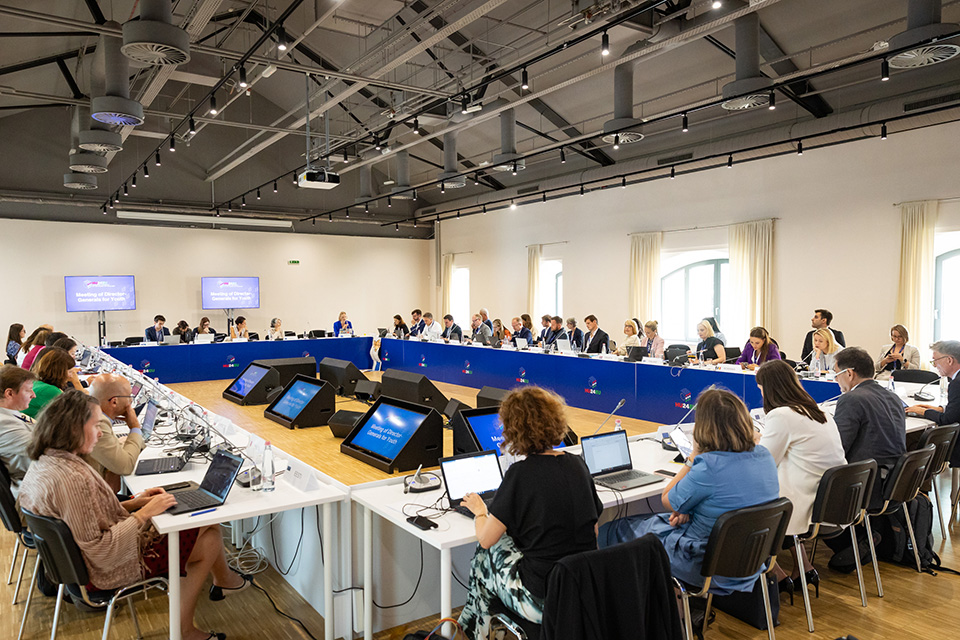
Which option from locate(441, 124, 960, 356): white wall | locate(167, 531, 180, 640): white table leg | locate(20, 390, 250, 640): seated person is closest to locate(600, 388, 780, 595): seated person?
locate(167, 531, 180, 640): white table leg

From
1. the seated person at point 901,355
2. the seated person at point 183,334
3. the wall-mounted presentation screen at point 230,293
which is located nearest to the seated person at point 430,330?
the seated person at point 183,334

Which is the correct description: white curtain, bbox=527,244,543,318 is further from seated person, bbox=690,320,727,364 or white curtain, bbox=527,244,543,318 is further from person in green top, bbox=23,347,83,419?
person in green top, bbox=23,347,83,419

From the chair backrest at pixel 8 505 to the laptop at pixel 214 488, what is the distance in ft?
2.85

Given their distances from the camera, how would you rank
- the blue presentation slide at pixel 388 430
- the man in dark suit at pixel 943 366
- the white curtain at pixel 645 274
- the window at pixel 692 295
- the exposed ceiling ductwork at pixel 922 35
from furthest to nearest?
the white curtain at pixel 645 274 → the window at pixel 692 295 → the exposed ceiling ductwork at pixel 922 35 → the man in dark suit at pixel 943 366 → the blue presentation slide at pixel 388 430

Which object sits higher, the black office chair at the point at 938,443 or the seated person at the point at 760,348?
the seated person at the point at 760,348

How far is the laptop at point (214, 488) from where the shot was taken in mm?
2769

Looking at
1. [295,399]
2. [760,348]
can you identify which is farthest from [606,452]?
[760,348]

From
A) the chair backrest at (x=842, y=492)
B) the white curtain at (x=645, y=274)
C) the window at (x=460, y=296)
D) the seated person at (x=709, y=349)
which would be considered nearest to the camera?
the chair backrest at (x=842, y=492)

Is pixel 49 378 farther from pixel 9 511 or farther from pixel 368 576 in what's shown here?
pixel 368 576

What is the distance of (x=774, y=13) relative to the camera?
7488mm

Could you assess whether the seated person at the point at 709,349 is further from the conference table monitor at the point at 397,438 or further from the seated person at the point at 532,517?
the seated person at the point at 532,517

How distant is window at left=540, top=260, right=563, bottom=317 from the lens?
46.0 ft

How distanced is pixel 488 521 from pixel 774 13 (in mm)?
7559

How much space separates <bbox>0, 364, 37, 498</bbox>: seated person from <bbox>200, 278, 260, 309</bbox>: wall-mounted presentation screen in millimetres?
11555
